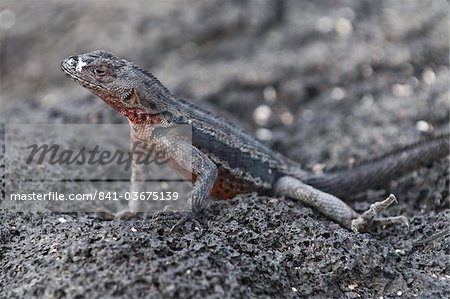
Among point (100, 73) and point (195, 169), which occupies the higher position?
point (100, 73)

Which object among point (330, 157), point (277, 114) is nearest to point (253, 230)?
point (330, 157)

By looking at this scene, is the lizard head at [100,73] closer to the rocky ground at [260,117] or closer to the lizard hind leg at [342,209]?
the rocky ground at [260,117]

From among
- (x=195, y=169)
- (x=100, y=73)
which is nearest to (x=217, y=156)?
(x=195, y=169)

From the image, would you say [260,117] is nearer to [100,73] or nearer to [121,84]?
[121,84]

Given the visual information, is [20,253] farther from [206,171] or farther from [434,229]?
[434,229]

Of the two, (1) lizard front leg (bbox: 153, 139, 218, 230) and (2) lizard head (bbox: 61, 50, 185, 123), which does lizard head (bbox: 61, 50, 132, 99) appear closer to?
(2) lizard head (bbox: 61, 50, 185, 123)

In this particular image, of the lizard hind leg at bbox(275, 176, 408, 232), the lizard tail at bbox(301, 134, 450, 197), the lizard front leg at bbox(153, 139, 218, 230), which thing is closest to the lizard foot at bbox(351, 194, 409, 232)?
the lizard hind leg at bbox(275, 176, 408, 232)
